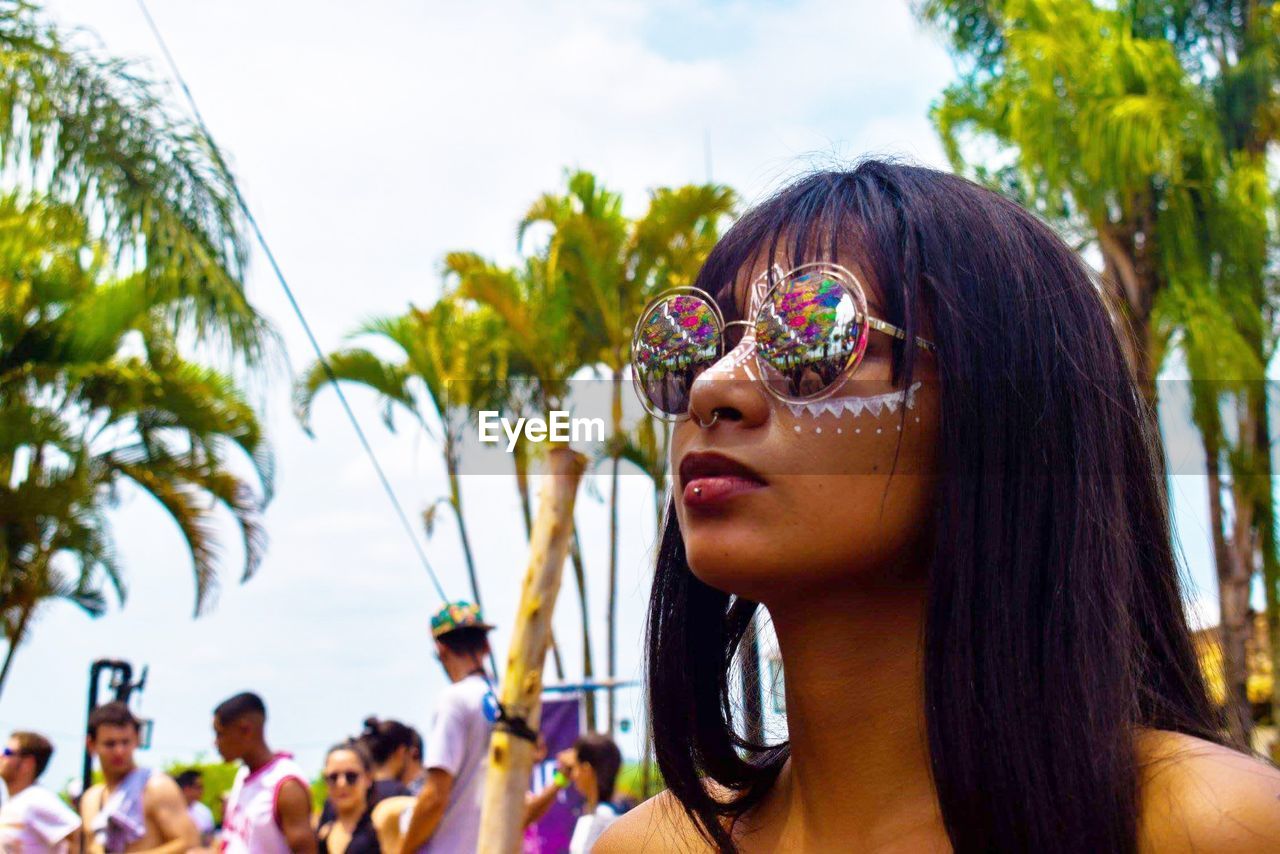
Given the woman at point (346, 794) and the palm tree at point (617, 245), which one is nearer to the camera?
the woman at point (346, 794)

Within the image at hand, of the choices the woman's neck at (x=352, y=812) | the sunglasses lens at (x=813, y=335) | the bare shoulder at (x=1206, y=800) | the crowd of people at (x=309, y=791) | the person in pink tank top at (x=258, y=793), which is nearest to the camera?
the bare shoulder at (x=1206, y=800)

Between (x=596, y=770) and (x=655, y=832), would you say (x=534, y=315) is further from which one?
(x=655, y=832)

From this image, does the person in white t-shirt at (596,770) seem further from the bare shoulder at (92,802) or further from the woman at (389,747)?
the bare shoulder at (92,802)

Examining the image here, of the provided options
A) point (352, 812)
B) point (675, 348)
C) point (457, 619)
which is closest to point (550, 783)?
point (352, 812)

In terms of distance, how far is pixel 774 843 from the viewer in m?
1.64

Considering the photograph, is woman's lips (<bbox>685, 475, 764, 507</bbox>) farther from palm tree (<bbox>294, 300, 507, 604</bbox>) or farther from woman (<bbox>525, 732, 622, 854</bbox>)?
palm tree (<bbox>294, 300, 507, 604</bbox>)

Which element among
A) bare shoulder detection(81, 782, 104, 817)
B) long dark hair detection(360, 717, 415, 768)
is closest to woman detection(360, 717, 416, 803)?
long dark hair detection(360, 717, 415, 768)

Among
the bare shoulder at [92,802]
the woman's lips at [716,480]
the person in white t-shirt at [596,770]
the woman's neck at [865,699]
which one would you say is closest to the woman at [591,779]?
the person in white t-shirt at [596,770]

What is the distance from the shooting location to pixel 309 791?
21.4ft

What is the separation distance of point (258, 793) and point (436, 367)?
31.0 feet

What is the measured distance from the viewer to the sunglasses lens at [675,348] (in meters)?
1.59

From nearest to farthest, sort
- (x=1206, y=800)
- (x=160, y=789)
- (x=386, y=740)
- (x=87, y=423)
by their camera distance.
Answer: (x=1206, y=800)
(x=160, y=789)
(x=386, y=740)
(x=87, y=423)

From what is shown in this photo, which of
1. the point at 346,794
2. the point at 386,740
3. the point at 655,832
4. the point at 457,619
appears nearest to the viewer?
the point at 655,832

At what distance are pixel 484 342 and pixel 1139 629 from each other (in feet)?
46.6
